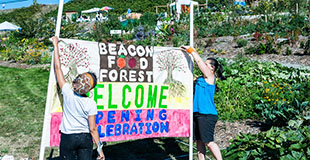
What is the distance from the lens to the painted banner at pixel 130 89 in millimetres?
4102

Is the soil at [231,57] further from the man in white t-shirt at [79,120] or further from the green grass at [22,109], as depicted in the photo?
the man in white t-shirt at [79,120]

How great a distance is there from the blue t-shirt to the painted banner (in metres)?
0.27

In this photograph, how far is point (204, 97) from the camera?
15.3 feet

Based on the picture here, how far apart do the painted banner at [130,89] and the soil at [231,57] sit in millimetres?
1584

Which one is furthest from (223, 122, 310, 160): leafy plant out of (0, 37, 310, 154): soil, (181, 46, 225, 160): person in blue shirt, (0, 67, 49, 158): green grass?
(0, 67, 49, 158): green grass

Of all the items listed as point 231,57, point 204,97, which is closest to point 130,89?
point 204,97

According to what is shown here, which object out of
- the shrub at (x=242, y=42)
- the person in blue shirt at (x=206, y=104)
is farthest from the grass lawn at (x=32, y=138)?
the shrub at (x=242, y=42)

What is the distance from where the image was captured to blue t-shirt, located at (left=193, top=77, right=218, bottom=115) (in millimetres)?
4621

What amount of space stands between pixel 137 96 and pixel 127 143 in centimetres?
180

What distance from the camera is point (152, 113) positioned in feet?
15.6

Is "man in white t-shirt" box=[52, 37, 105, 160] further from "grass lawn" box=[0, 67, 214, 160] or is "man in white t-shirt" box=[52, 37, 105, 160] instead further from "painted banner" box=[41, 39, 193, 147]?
"grass lawn" box=[0, 67, 214, 160]

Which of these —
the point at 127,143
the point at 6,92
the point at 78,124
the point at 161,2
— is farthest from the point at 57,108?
the point at 161,2

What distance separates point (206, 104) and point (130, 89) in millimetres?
1056

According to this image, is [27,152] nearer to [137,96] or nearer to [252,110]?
[137,96]
